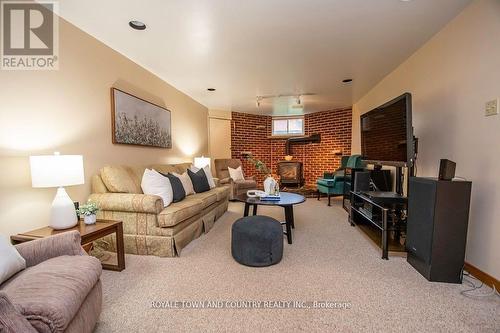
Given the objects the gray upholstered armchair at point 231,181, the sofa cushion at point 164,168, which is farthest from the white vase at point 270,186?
the gray upholstered armchair at point 231,181

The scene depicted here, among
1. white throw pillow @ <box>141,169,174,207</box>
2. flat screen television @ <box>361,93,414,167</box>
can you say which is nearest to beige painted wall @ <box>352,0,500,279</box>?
flat screen television @ <box>361,93,414,167</box>

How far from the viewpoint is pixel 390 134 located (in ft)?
8.60

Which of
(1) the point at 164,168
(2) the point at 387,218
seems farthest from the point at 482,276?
(1) the point at 164,168

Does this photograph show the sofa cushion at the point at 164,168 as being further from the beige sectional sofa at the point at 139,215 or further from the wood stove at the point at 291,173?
the wood stove at the point at 291,173

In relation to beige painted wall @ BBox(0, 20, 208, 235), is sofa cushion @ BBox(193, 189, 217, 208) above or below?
below

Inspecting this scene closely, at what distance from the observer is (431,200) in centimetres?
185

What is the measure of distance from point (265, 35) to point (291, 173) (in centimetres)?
433

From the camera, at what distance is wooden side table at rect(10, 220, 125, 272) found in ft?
5.58

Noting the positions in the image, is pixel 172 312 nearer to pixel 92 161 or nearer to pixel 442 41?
pixel 92 161

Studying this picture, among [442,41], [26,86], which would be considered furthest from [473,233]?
[26,86]

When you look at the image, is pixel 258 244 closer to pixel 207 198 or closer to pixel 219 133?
pixel 207 198

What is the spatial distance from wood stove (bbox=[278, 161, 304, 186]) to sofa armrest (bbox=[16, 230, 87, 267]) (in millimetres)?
5296

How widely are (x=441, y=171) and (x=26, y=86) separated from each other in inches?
136

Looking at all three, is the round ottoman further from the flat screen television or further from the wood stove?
the wood stove
